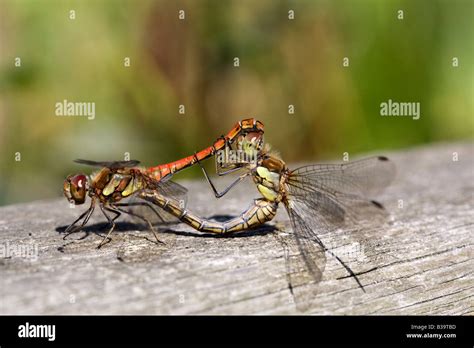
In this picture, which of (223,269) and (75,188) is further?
(75,188)

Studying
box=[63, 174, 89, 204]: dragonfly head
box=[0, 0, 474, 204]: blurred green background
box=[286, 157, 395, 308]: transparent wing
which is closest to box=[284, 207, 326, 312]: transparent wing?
box=[286, 157, 395, 308]: transparent wing

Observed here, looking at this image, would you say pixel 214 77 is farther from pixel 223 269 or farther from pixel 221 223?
pixel 223 269

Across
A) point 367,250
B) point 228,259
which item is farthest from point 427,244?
point 228,259

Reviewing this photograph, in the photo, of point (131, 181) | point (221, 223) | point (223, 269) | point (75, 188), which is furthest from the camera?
point (131, 181)

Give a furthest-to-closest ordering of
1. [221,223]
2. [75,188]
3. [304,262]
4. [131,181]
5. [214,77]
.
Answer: [214,77], [131,181], [75,188], [221,223], [304,262]

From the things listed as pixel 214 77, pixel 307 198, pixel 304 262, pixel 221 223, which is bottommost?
pixel 304 262

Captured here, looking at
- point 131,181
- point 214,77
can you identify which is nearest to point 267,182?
point 131,181

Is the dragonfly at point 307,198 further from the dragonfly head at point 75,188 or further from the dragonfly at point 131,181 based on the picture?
the dragonfly head at point 75,188

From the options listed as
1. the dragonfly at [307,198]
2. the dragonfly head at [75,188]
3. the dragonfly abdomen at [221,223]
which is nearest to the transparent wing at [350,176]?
the dragonfly at [307,198]
